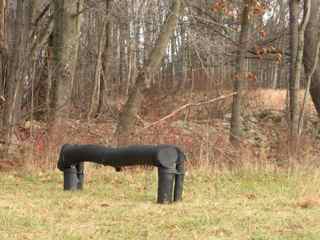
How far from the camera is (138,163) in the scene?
27.8 ft

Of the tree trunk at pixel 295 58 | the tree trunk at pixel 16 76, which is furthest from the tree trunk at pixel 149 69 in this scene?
the tree trunk at pixel 295 58

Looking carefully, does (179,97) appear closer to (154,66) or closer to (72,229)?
(154,66)

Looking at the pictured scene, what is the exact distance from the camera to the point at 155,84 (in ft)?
82.1

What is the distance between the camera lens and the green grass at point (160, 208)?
6160 mm

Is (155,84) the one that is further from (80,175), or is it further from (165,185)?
(165,185)

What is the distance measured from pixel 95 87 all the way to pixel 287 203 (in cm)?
1614

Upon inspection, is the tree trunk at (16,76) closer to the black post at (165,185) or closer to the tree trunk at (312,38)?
the black post at (165,185)

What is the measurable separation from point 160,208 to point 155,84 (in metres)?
17.5

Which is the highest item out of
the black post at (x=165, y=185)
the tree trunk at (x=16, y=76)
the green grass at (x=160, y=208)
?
the tree trunk at (x=16, y=76)

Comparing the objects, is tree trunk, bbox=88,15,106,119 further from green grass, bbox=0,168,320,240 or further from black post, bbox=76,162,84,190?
black post, bbox=76,162,84,190

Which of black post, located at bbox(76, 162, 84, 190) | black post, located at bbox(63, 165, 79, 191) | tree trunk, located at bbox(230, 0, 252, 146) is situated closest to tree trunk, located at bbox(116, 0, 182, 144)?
tree trunk, located at bbox(230, 0, 252, 146)

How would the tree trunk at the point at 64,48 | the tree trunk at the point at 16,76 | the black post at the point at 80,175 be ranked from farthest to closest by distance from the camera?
1. the tree trunk at the point at 64,48
2. the tree trunk at the point at 16,76
3. the black post at the point at 80,175

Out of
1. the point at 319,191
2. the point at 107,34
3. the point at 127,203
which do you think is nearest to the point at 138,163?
the point at 127,203

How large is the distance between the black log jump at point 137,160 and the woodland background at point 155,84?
3.25 m
